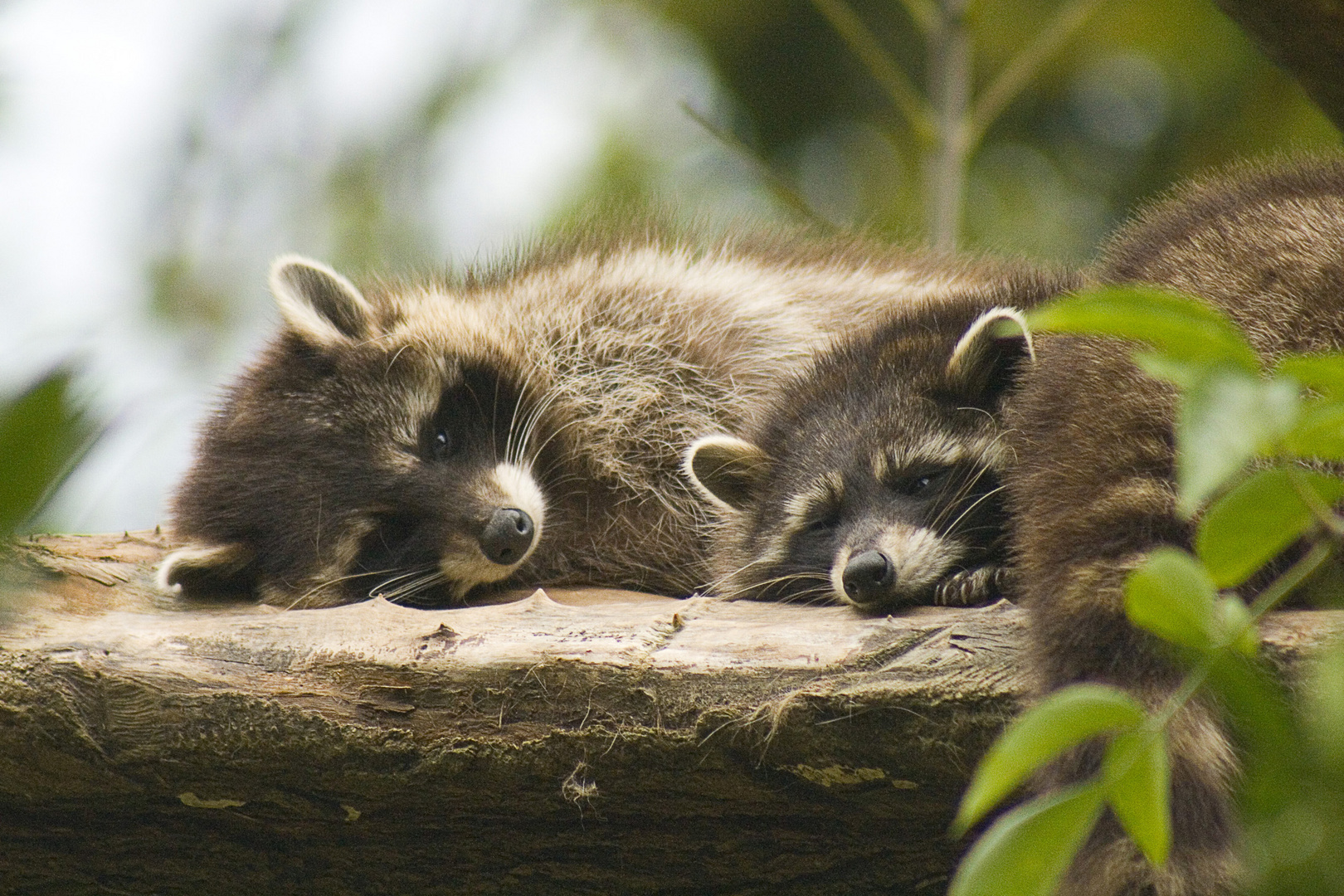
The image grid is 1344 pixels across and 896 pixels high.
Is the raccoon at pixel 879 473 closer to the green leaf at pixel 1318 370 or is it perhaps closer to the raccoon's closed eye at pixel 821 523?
the raccoon's closed eye at pixel 821 523

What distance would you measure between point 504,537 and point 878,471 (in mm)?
1091

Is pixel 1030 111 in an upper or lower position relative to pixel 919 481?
upper

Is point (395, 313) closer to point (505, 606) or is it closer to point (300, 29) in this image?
point (505, 606)

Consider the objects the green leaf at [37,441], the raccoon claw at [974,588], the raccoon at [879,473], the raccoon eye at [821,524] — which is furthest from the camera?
the raccoon eye at [821,524]

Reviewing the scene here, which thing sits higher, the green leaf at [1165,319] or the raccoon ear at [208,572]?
the raccoon ear at [208,572]

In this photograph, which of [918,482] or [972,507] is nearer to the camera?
[972,507]

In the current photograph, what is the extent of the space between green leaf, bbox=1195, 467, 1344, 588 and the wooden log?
147cm

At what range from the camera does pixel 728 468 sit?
3.70 meters

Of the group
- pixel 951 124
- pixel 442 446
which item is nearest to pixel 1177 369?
pixel 442 446

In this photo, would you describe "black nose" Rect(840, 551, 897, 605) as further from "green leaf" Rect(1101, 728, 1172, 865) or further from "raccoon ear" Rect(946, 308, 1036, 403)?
"green leaf" Rect(1101, 728, 1172, 865)

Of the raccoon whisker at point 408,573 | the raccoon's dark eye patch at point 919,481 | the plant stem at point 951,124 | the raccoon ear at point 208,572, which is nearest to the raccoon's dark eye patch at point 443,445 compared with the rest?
the raccoon whisker at point 408,573

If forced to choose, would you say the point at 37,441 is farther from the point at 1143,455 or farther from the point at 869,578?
the point at 869,578

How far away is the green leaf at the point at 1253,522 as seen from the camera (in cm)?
84

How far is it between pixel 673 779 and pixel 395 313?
7.22 ft
